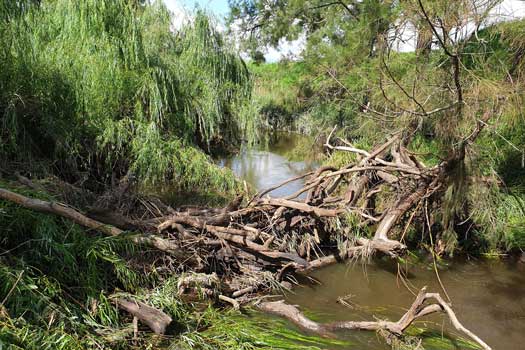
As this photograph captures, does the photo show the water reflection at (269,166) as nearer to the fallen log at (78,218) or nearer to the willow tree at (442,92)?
the willow tree at (442,92)

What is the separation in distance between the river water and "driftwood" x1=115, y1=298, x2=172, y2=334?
44.5 inches

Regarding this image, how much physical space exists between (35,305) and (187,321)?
43.4 inches

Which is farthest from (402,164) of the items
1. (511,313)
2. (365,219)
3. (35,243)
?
(35,243)

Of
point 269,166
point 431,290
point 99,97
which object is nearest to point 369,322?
point 431,290

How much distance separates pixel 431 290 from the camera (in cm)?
495

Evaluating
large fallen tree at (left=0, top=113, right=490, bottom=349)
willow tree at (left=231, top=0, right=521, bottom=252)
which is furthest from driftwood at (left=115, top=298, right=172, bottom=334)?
willow tree at (left=231, top=0, right=521, bottom=252)

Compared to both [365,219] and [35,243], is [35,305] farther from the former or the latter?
[365,219]

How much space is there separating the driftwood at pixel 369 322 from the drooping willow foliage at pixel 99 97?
2718 millimetres

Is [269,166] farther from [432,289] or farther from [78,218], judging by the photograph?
[78,218]

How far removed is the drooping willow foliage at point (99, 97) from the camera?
523 centimetres

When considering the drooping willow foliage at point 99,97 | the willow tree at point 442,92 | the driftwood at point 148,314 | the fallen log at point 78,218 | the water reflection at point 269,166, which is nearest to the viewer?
the driftwood at point 148,314

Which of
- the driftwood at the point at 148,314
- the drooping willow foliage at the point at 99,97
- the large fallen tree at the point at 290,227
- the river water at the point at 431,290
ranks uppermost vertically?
the drooping willow foliage at the point at 99,97

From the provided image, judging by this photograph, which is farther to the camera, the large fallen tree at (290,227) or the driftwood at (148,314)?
the large fallen tree at (290,227)

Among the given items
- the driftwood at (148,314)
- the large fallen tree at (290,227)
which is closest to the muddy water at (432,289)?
the large fallen tree at (290,227)
